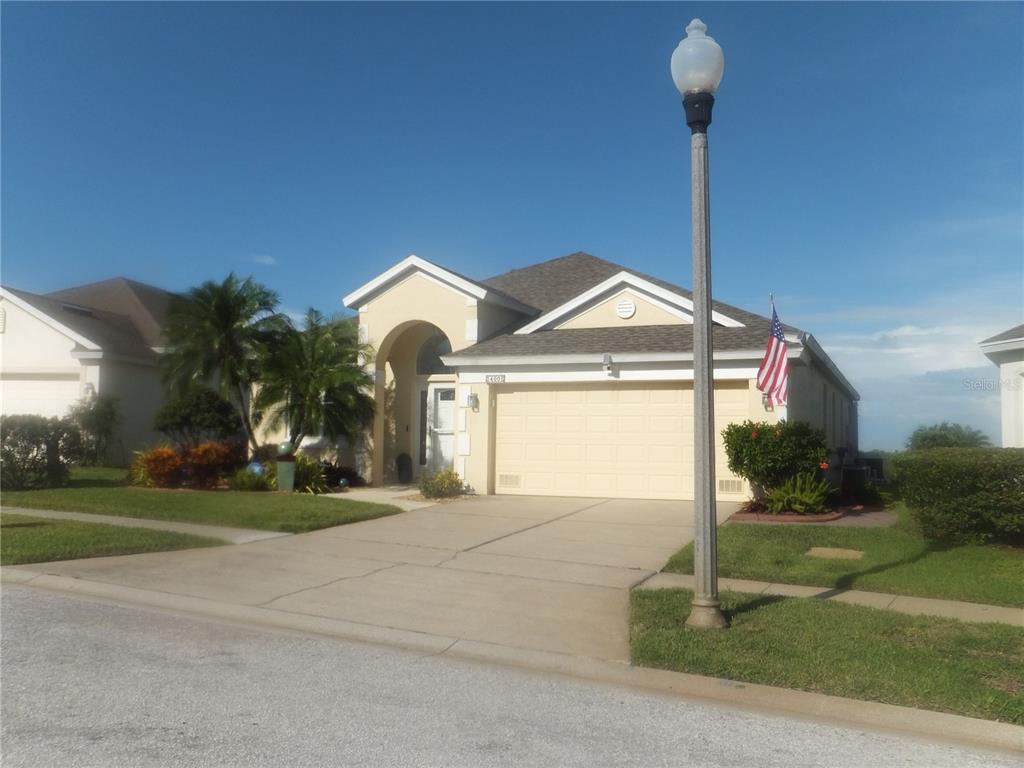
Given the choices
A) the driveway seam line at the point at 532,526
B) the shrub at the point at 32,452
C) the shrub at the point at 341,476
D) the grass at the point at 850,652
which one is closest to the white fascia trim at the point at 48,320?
the shrub at the point at 32,452

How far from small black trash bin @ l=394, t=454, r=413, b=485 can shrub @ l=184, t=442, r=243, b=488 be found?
12.1 ft

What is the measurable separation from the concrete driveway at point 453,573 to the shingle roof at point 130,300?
48.2 feet

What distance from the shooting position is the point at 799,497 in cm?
1407

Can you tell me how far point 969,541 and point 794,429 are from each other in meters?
3.80

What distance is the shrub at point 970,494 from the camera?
10.5m

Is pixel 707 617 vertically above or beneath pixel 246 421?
beneath

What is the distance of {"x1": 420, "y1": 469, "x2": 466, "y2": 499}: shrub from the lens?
54.1 ft

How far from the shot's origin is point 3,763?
4.53 meters

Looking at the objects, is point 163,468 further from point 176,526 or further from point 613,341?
point 613,341

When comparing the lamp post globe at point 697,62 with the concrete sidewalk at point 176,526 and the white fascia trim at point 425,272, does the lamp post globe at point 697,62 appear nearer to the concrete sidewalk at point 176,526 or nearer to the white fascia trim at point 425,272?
the concrete sidewalk at point 176,526

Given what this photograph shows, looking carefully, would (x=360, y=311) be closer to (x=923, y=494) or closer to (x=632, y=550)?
(x=632, y=550)

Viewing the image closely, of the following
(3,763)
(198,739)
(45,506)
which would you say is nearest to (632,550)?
(198,739)

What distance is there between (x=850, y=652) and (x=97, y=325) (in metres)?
21.8

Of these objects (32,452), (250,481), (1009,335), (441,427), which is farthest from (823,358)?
(32,452)
